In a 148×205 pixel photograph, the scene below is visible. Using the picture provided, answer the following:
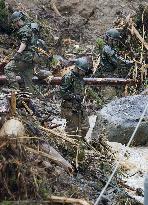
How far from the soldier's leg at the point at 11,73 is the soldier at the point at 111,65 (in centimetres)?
185

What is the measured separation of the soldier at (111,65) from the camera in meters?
10.3

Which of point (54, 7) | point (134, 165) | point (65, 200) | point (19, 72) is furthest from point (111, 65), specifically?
point (65, 200)

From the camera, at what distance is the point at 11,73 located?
9602mm

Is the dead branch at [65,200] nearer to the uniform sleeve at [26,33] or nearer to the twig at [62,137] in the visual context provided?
the twig at [62,137]

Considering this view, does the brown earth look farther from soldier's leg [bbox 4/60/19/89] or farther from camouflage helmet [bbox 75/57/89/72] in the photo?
camouflage helmet [bbox 75/57/89/72]

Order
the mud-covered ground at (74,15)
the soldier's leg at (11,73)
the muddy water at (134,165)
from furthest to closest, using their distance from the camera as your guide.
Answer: the mud-covered ground at (74,15), the soldier's leg at (11,73), the muddy water at (134,165)

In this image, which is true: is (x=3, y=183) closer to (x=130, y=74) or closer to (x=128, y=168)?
(x=128, y=168)

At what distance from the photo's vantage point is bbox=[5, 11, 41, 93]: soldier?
30.1ft

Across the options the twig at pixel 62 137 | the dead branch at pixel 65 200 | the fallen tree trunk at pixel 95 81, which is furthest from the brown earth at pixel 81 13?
the dead branch at pixel 65 200

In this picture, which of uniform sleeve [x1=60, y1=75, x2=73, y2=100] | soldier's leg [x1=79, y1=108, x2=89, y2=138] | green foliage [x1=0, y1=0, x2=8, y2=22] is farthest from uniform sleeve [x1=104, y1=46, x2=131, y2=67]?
green foliage [x1=0, y1=0, x2=8, y2=22]

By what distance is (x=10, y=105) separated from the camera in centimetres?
632

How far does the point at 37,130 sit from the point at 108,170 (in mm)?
1208

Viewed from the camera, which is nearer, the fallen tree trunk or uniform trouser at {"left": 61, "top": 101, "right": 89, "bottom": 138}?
uniform trouser at {"left": 61, "top": 101, "right": 89, "bottom": 138}

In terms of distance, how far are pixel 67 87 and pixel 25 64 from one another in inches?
76.4
